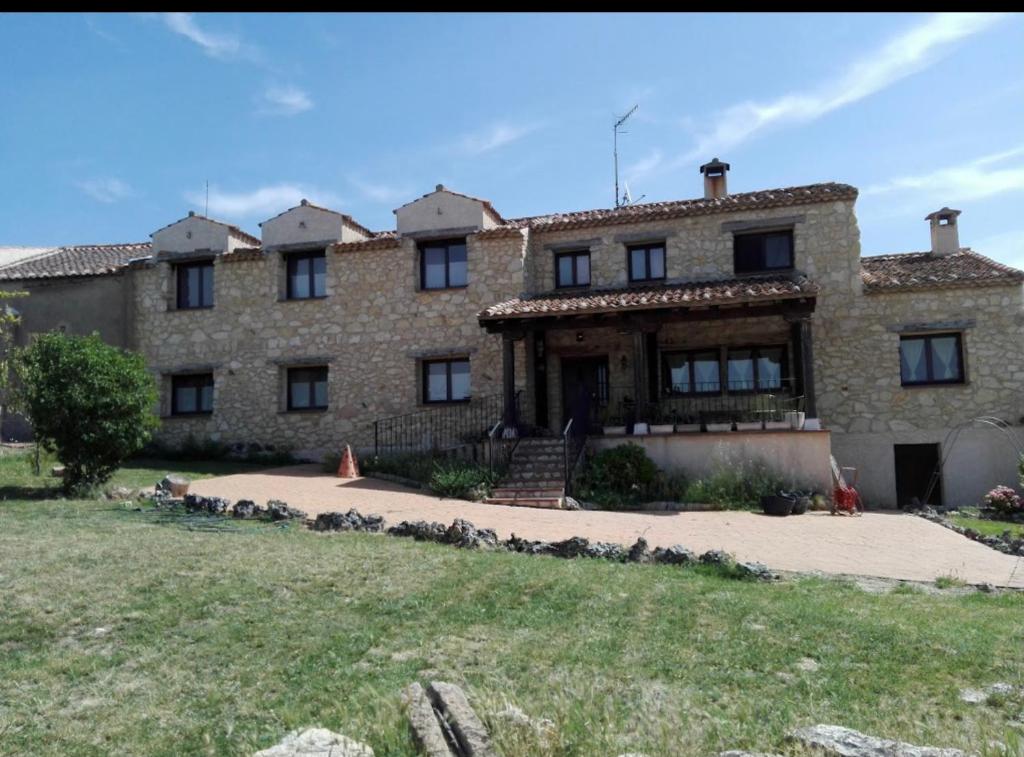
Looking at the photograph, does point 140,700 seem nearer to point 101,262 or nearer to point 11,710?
point 11,710

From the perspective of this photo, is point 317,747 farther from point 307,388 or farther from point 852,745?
point 307,388

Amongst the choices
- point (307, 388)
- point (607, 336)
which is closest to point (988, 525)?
point (607, 336)

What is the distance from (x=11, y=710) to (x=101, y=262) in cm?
2192

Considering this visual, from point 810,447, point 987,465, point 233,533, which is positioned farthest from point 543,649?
point 987,465

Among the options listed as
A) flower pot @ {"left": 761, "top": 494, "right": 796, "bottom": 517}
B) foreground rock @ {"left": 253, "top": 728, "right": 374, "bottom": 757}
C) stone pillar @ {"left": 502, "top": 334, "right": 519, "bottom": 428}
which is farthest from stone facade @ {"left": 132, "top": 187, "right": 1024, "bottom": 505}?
foreground rock @ {"left": 253, "top": 728, "right": 374, "bottom": 757}

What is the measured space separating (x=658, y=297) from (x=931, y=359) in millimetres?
6667

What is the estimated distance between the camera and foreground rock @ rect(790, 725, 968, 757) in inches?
152

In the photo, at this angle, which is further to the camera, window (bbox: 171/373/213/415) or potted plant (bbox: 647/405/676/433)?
window (bbox: 171/373/213/415)

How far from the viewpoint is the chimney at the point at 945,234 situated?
70.3 feet

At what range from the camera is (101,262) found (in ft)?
80.4

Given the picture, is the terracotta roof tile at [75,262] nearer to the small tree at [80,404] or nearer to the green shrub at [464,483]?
the small tree at [80,404]

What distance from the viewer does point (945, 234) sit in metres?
21.5

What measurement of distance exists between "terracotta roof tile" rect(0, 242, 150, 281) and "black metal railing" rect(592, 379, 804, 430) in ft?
46.7

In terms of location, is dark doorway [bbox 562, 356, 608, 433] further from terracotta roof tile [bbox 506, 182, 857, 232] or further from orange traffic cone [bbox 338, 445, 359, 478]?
orange traffic cone [bbox 338, 445, 359, 478]
